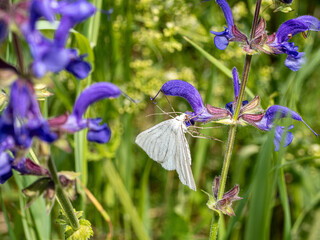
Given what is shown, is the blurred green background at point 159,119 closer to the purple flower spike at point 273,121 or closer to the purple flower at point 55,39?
the purple flower spike at point 273,121

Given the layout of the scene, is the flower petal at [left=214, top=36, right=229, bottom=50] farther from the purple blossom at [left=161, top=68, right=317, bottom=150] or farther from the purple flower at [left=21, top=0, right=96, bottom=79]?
the purple flower at [left=21, top=0, right=96, bottom=79]

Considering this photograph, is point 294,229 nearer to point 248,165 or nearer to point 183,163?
point 248,165

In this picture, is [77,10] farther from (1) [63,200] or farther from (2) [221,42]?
(2) [221,42]

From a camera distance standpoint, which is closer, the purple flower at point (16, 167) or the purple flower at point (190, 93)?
the purple flower at point (16, 167)

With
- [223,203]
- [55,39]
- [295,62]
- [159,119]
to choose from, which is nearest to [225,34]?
[295,62]

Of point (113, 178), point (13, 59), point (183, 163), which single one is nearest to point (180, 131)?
point (183, 163)

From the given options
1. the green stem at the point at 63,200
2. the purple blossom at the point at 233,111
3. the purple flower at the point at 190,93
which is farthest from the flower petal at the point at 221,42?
the green stem at the point at 63,200

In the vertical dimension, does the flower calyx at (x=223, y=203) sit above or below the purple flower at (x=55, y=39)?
below
